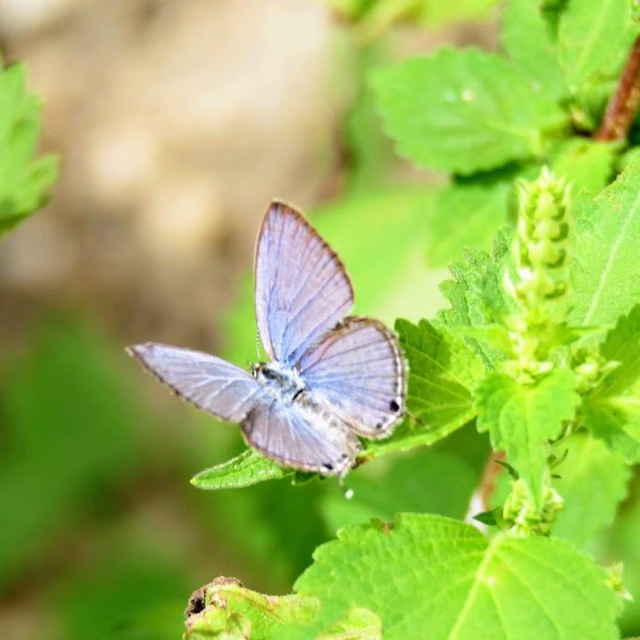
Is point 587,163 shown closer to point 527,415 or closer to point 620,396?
point 620,396

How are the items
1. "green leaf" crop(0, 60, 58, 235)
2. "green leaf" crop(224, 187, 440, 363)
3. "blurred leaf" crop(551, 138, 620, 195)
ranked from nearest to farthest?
1. "blurred leaf" crop(551, 138, 620, 195)
2. "green leaf" crop(0, 60, 58, 235)
3. "green leaf" crop(224, 187, 440, 363)

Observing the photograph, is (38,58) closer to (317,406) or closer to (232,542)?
(232,542)

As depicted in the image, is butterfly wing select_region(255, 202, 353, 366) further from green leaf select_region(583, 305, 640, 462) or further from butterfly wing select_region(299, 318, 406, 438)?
green leaf select_region(583, 305, 640, 462)

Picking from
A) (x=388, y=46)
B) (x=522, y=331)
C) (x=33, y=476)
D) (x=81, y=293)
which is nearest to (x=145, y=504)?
(x=33, y=476)

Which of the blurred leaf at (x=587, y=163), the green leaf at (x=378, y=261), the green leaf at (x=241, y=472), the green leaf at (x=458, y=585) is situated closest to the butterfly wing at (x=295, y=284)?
the green leaf at (x=241, y=472)

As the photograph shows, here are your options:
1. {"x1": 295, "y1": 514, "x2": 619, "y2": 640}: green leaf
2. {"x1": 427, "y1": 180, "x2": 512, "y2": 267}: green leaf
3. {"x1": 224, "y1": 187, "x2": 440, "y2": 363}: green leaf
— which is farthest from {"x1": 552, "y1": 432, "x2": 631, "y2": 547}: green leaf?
{"x1": 224, "y1": 187, "x2": 440, "y2": 363}: green leaf
